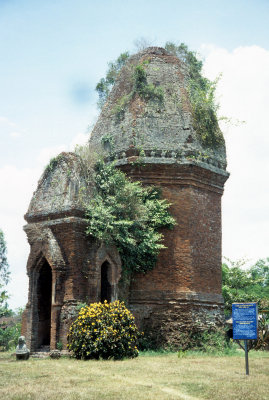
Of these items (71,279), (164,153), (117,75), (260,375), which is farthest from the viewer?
(117,75)

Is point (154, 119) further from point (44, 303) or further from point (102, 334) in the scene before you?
point (102, 334)

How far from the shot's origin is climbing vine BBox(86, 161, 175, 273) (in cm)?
1453

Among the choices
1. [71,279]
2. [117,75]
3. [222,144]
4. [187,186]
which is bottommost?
[71,279]

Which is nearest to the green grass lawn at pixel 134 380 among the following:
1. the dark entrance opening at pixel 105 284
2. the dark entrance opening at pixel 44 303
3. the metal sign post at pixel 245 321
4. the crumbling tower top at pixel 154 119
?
the metal sign post at pixel 245 321

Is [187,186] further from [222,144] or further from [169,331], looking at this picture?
[169,331]

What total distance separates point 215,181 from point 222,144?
1.47m

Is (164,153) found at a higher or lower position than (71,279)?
higher

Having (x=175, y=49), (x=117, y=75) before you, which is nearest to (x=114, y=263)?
(x=117, y=75)

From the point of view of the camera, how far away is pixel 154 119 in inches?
648

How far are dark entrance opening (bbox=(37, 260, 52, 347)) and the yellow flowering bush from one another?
6.09 ft

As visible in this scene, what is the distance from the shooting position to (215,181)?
16.8 meters

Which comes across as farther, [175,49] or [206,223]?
[175,49]

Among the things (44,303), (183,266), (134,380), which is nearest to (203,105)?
(183,266)

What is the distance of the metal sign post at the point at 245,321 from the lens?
408 inches
